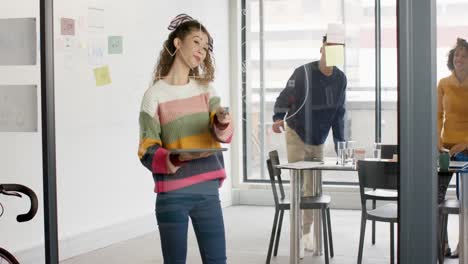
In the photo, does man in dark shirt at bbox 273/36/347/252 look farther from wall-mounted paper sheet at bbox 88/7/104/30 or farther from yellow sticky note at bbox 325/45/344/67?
wall-mounted paper sheet at bbox 88/7/104/30

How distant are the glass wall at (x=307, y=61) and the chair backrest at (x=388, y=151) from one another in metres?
0.03

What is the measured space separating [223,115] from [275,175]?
1.26 feet

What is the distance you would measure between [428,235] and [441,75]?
2.05 feet

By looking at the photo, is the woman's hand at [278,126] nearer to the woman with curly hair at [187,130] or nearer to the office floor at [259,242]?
the woman with curly hair at [187,130]

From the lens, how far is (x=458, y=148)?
116 inches

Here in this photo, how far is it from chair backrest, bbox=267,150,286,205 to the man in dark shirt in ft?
0.24

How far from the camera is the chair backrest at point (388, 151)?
287 centimetres

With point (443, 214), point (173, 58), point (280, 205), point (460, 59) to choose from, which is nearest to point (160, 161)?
point (173, 58)

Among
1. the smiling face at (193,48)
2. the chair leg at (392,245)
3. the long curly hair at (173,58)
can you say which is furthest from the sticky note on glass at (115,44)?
the chair leg at (392,245)

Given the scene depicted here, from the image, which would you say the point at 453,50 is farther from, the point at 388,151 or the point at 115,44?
the point at 115,44

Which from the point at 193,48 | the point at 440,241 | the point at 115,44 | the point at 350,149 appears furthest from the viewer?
the point at 115,44

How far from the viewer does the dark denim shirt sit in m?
3.31

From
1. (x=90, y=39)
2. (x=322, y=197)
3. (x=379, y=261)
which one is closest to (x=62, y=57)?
(x=90, y=39)

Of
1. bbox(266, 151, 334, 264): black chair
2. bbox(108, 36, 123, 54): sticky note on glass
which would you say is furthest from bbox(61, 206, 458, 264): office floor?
bbox(108, 36, 123, 54): sticky note on glass
